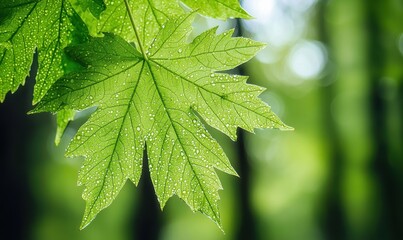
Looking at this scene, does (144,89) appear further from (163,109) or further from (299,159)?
(299,159)

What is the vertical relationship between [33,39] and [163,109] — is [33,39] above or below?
above

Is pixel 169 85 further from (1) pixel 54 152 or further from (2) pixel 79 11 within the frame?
(1) pixel 54 152

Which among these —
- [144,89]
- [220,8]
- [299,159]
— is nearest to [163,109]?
[144,89]

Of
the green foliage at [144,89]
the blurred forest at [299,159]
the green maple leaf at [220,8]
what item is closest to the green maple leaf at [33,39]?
the green foliage at [144,89]

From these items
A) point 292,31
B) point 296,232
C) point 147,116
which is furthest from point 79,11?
point 296,232

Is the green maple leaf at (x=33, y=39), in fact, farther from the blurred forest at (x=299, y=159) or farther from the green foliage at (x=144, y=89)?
the blurred forest at (x=299, y=159)

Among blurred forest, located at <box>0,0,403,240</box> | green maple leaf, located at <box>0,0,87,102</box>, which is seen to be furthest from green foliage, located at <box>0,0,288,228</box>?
blurred forest, located at <box>0,0,403,240</box>
